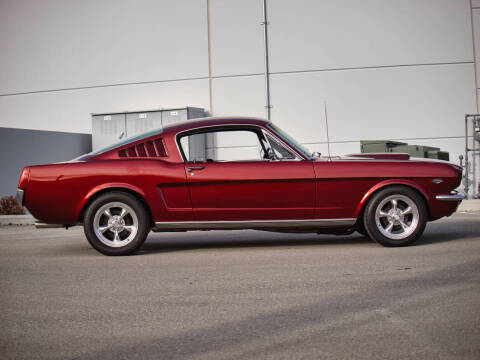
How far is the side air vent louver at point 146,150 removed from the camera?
7.64 meters

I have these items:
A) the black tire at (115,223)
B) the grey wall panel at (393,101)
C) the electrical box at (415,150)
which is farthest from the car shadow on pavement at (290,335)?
the grey wall panel at (393,101)

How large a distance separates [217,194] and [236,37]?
14.4m

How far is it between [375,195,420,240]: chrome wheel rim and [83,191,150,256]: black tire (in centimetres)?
273

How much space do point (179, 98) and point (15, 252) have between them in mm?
13720

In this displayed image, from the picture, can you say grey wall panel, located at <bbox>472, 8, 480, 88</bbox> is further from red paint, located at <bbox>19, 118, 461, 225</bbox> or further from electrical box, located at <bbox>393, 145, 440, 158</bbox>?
red paint, located at <bbox>19, 118, 461, 225</bbox>

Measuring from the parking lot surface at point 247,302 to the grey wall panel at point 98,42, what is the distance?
14417 millimetres

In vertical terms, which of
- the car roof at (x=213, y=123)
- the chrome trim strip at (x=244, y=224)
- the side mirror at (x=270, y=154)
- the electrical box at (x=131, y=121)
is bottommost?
the chrome trim strip at (x=244, y=224)

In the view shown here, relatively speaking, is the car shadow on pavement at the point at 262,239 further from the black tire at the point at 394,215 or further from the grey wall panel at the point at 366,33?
the grey wall panel at the point at 366,33

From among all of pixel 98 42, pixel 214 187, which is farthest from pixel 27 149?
pixel 214 187

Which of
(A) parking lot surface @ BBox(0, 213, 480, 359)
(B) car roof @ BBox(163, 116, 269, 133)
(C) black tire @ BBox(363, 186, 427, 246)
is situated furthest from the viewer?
(B) car roof @ BBox(163, 116, 269, 133)

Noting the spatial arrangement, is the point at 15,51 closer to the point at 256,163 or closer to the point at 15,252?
the point at 15,252

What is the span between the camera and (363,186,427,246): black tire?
7.50 m

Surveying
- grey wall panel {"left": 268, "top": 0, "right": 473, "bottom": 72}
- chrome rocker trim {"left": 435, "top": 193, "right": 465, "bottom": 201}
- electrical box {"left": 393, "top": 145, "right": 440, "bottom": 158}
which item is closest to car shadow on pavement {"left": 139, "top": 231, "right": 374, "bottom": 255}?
chrome rocker trim {"left": 435, "top": 193, "right": 465, "bottom": 201}

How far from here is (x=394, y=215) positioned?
756cm
